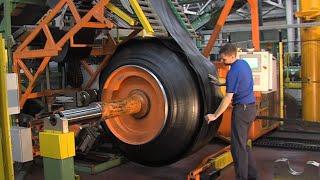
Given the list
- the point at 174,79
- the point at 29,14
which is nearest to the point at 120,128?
the point at 174,79

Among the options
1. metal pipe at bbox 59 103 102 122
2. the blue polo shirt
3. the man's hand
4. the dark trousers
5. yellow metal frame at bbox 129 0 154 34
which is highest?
yellow metal frame at bbox 129 0 154 34

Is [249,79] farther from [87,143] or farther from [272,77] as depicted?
[87,143]

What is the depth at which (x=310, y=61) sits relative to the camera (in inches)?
333

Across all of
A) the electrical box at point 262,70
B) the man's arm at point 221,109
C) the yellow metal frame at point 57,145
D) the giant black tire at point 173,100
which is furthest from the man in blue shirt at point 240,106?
the yellow metal frame at point 57,145

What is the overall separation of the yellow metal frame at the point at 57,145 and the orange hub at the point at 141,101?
81 centimetres

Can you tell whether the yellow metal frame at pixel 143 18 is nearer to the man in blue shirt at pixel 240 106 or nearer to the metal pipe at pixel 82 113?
the man in blue shirt at pixel 240 106

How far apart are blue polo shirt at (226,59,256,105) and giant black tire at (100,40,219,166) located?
90cm

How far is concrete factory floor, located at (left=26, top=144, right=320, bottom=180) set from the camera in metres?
5.47

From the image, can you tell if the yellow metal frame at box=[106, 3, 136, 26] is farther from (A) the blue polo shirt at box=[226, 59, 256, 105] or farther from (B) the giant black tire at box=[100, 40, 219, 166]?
(A) the blue polo shirt at box=[226, 59, 256, 105]

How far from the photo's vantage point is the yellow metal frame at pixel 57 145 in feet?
10.1

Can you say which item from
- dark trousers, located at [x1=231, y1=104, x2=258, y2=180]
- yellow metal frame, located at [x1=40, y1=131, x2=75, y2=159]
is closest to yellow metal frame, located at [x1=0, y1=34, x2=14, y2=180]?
yellow metal frame, located at [x1=40, y1=131, x2=75, y2=159]

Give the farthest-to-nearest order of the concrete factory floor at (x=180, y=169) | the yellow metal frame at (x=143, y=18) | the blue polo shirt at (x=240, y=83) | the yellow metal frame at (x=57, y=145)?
the concrete factory floor at (x=180, y=169), the blue polo shirt at (x=240, y=83), the yellow metal frame at (x=143, y=18), the yellow metal frame at (x=57, y=145)

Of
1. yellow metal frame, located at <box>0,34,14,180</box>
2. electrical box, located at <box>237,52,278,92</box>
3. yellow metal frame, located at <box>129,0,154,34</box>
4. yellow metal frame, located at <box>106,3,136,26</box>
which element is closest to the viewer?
yellow metal frame, located at <box>0,34,14,180</box>

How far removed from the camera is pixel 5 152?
2305 mm
